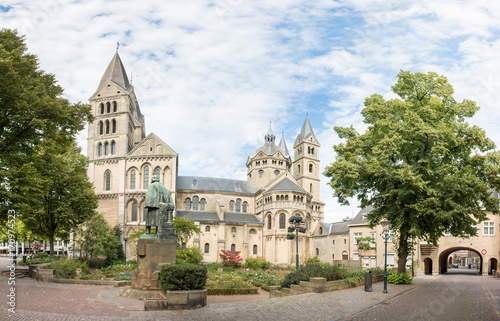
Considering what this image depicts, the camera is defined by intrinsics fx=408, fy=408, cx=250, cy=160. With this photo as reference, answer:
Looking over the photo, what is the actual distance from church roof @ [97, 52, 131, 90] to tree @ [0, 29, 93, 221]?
38.4 metres

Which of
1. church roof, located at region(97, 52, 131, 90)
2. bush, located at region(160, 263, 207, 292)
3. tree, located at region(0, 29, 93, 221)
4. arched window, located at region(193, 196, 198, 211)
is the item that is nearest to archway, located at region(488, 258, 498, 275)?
arched window, located at region(193, 196, 198, 211)

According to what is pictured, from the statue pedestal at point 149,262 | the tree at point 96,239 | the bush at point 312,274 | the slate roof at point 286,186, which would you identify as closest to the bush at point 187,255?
the tree at point 96,239

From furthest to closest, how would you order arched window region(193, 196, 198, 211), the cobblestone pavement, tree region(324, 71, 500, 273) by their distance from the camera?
arched window region(193, 196, 198, 211) < tree region(324, 71, 500, 273) < the cobblestone pavement

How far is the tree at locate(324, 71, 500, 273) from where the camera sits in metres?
22.2

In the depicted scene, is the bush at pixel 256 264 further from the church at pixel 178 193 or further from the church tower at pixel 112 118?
the church tower at pixel 112 118

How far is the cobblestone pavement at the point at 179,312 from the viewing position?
12.4 metres

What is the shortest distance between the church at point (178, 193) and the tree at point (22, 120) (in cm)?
3288

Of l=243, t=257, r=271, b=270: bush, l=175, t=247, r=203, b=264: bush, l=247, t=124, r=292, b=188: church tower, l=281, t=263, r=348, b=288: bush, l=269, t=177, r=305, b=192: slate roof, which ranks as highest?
l=247, t=124, r=292, b=188: church tower

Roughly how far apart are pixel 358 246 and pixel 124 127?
119 ft

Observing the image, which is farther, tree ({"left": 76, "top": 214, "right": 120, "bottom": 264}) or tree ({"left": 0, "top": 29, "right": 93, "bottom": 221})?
tree ({"left": 76, "top": 214, "right": 120, "bottom": 264})

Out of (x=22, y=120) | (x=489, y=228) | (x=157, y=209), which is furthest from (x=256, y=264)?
(x=22, y=120)

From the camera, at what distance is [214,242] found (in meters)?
59.6

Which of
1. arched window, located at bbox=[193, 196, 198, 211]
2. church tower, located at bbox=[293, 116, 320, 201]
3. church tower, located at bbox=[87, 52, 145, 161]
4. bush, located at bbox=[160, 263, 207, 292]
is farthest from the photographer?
church tower, located at bbox=[293, 116, 320, 201]

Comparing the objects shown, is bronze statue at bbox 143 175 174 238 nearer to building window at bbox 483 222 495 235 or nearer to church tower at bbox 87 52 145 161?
building window at bbox 483 222 495 235
